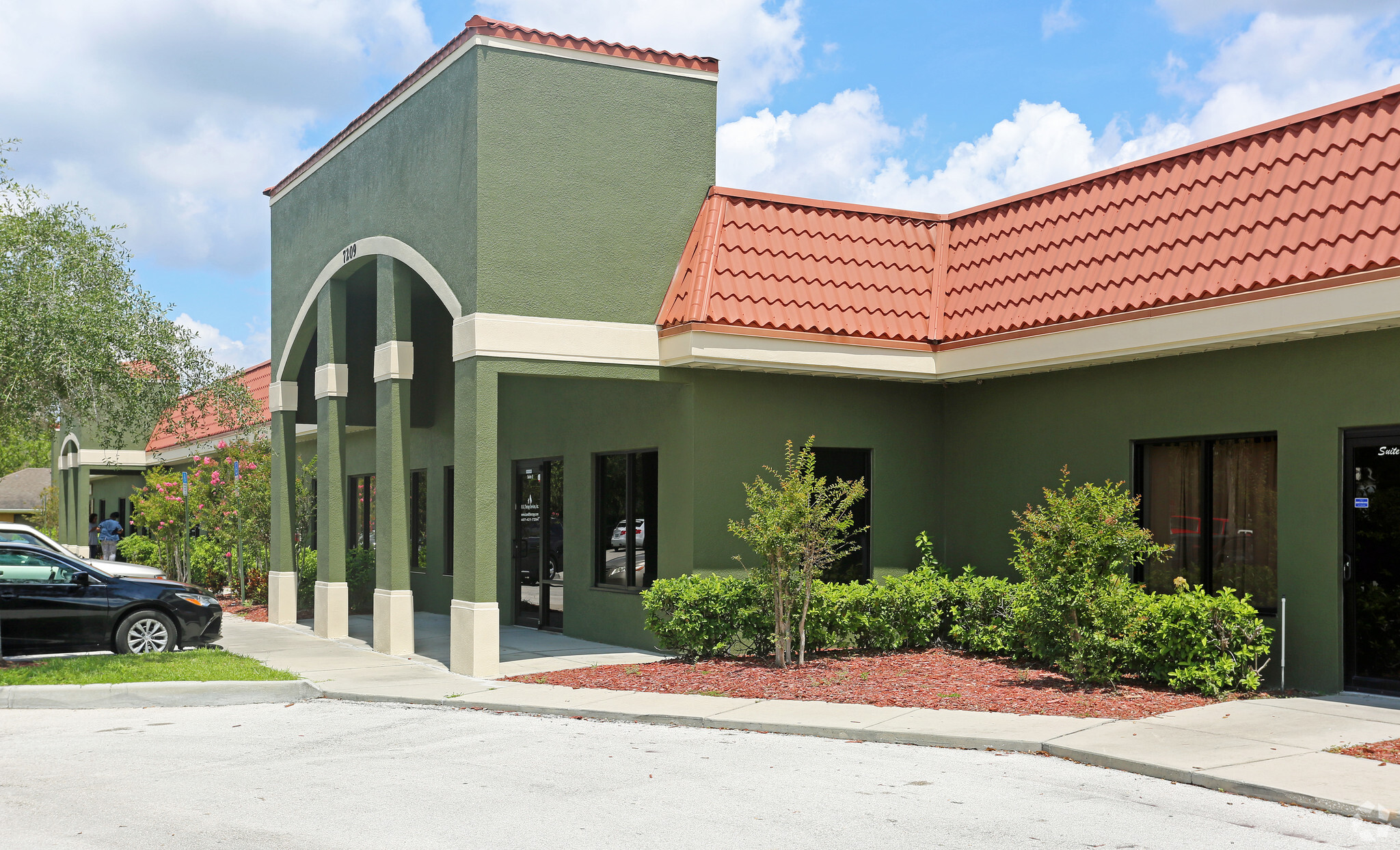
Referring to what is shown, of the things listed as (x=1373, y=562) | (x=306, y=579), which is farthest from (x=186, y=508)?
(x=1373, y=562)

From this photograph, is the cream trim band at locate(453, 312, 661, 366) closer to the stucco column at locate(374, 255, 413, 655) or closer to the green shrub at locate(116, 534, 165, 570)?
the stucco column at locate(374, 255, 413, 655)

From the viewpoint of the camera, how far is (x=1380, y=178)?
1145 centimetres

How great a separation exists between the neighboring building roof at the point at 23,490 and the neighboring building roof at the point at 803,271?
55.4 metres

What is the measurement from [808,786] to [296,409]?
50.5 ft

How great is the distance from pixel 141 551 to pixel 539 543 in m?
17.8

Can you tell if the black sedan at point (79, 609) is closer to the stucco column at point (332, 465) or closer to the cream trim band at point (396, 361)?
the stucco column at point (332, 465)

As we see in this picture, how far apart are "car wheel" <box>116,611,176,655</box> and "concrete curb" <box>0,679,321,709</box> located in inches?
91.9

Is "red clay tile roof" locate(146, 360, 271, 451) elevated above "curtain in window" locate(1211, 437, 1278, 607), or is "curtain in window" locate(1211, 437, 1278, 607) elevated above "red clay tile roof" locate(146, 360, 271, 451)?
"red clay tile roof" locate(146, 360, 271, 451)

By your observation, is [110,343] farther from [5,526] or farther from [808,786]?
[808,786]

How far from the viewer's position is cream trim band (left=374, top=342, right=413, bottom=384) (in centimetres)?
1672

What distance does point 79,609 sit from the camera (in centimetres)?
1480

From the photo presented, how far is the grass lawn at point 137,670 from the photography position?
13.1m

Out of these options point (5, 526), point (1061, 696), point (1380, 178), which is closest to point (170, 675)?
point (5, 526)

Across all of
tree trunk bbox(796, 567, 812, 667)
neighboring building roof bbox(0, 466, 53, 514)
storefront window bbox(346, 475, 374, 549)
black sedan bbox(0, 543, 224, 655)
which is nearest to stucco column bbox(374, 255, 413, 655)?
black sedan bbox(0, 543, 224, 655)
